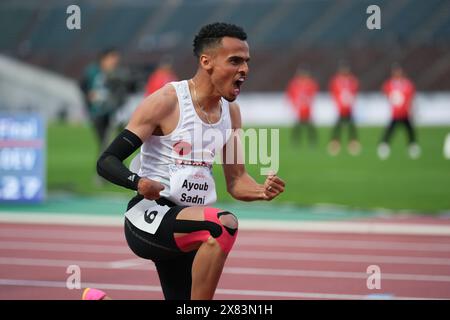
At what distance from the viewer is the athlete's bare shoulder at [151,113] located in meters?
5.53

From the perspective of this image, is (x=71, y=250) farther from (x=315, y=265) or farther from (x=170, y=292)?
(x=170, y=292)

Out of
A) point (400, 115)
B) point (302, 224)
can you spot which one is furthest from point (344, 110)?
point (302, 224)

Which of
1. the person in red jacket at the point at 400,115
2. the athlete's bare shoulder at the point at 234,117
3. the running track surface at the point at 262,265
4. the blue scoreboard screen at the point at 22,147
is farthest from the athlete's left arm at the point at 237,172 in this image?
the person in red jacket at the point at 400,115

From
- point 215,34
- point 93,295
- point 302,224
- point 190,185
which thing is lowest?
point 93,295

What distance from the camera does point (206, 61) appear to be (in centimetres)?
570

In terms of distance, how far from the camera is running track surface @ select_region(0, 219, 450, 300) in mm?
8242

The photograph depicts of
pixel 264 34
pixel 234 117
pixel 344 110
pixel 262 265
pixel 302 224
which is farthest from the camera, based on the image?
pixel 264 34

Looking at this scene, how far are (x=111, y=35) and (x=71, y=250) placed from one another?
37437mm

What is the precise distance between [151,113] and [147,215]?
562 millimetres

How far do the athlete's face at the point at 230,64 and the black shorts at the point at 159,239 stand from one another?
2.31ft

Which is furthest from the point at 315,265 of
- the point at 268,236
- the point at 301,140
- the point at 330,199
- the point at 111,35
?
the point at 111,35

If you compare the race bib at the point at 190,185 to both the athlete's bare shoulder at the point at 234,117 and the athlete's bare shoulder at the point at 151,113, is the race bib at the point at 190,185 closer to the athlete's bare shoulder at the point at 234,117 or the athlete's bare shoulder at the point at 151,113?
the athlete's bare shoulder at the point at 151,113

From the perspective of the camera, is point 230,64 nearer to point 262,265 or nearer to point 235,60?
point 235,60

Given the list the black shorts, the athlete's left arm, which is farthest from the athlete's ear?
the black shorts
